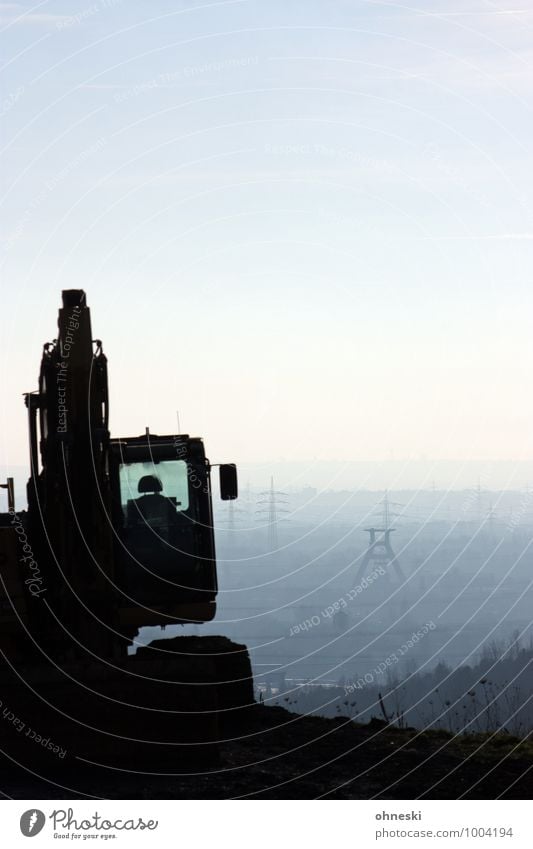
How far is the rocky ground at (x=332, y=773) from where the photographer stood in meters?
15.1

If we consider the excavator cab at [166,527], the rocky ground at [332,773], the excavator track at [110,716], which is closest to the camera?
the rocky ground at [332,773]

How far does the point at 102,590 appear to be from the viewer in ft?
62.8

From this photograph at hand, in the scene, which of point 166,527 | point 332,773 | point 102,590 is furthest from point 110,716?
point 166,527

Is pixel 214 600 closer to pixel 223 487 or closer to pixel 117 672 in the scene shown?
pixel 223 487

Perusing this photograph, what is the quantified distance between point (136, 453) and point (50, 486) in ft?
10.9

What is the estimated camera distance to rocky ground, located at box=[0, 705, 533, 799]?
1509 centimetres

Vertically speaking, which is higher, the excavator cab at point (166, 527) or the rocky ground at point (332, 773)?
the excavator cab at point (166, 527)

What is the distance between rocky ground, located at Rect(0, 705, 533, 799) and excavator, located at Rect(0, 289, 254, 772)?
0.47 m

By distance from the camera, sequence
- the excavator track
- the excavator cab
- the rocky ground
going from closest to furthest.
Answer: the rocky ground → the excavator track → the excavator cab

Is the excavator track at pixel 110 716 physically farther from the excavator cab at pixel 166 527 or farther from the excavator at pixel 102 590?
the excavator cab at pixel 166 527

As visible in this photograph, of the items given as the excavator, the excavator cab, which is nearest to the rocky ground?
the excavator

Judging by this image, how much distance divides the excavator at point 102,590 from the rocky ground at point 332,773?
0.47 metres

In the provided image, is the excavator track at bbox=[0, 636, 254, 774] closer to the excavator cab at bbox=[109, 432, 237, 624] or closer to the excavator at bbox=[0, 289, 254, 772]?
the excavator at bbox=[0, 289, 254, 772]

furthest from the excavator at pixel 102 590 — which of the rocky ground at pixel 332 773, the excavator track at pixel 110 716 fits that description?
the rocky ground at pixel 332 773
